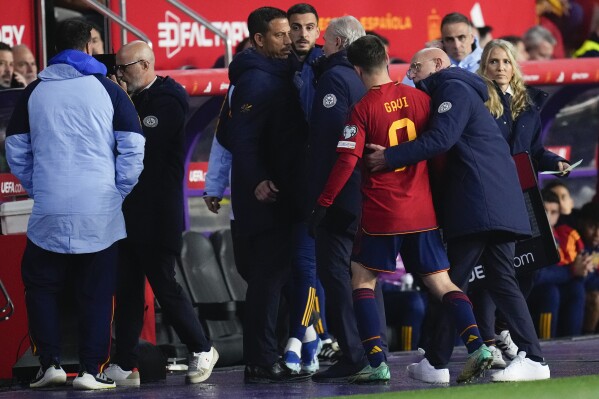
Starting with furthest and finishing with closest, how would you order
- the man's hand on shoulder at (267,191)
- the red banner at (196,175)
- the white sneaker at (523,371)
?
the red banner at (196,175) < the man's hand on shoulder at (267,191) < the white sneaker at (523,371)

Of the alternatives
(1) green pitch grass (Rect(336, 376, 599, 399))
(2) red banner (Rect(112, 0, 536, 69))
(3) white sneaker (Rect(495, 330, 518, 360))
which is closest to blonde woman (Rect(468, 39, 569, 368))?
(3) white sneaker (Rect(495, 330, 518, 360))

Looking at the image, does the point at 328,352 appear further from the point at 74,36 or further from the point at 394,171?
A: the point at 74,36

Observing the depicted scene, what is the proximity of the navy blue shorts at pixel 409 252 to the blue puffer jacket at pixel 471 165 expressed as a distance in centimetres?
18

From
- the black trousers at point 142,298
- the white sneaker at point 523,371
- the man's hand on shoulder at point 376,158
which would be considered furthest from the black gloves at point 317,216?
the white sneaker at point 523,371

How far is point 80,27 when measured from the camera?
8562mm

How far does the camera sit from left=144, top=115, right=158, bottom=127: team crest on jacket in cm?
885

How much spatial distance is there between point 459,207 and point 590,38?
7436 mm

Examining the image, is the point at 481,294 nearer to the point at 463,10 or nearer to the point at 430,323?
the point at 430,323

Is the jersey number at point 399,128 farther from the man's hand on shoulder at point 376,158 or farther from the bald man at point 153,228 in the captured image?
the bald man at point 153,228

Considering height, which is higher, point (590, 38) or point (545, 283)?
point (590, 38)

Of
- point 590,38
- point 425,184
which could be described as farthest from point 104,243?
point 590,38

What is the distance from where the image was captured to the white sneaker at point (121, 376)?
8875 millimetres

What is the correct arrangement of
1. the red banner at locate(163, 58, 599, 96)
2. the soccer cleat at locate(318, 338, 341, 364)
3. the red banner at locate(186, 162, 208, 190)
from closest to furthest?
the soccer cleat at locate(318, 338, 341, 364) → the red banner at locate(163, 58, 599, 96) → the red banner at locate(186, 162, 208, 190)

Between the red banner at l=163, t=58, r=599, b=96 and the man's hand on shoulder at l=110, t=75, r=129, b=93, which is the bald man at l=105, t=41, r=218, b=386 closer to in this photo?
the man's hand on shoulder at l=110, t=75, r=129, b=93
